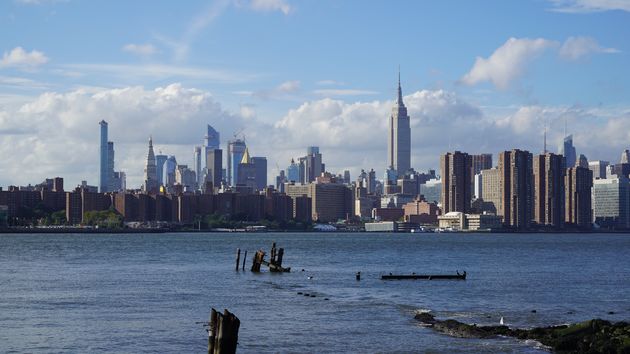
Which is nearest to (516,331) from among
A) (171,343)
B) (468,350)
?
(468,350)

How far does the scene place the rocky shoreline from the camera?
1542 inches

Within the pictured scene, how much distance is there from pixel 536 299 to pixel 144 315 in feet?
81.0

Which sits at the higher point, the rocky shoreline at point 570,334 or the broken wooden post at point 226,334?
the broken wooden post at point 226,334

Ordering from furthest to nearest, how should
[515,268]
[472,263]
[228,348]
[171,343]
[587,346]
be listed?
[472,263]
[515,268]
[171,343]
[587,346]
[228,348]

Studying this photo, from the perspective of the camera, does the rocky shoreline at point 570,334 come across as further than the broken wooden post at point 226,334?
Yes

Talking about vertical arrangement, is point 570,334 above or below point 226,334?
below

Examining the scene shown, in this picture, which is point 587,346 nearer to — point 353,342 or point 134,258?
point 353,342

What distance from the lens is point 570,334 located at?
42250mm

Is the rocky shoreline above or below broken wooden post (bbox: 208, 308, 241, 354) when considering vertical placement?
below

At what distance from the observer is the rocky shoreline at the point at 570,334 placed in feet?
128

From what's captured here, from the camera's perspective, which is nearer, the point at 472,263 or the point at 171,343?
the point at 171,343

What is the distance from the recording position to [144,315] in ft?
171

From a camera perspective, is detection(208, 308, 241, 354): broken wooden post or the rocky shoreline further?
the rocky shoreline

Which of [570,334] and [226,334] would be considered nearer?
[226,334]
